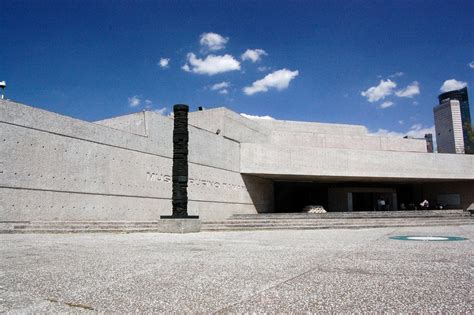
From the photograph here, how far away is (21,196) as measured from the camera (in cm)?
1380

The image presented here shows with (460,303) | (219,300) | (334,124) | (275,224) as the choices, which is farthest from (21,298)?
(334,124)

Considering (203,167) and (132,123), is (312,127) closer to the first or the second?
(203,167)

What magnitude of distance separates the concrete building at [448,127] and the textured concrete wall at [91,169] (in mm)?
159600

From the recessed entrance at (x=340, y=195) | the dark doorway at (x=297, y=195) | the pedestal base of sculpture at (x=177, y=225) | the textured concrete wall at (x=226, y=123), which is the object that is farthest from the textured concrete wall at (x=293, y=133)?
the pedestal base of sculpture at (x=177, y=225)

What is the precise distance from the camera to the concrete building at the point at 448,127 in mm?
155000

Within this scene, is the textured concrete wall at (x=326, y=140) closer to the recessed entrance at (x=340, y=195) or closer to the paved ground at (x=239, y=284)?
the recessed entrance at (x=340, y=195)

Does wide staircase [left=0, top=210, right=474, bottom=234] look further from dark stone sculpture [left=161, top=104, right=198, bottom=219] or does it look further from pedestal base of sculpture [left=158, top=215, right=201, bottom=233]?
dark stone sculpture [left=161, top=104, right=198, bottom=219]

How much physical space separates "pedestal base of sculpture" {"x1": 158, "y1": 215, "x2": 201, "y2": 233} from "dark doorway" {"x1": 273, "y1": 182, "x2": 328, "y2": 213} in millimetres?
22985

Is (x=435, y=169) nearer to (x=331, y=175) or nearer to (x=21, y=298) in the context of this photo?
(x=331, y=175)

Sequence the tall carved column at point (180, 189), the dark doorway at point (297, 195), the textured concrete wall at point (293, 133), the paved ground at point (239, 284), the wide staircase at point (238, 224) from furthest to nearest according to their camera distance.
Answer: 1. the dark doorway at point (297, 195)
2. the textured concrete wall at point (293, 133)
3. the tall carved column at point (180, 189)
4. the wide staircase at point (238, 224)
5. the paved ground at point (239, 284)

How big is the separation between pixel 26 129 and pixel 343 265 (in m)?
14.3

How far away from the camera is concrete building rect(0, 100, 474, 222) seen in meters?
14.3

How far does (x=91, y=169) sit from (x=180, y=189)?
561 cm

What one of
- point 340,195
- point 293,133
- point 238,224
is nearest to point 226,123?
point 293,133
